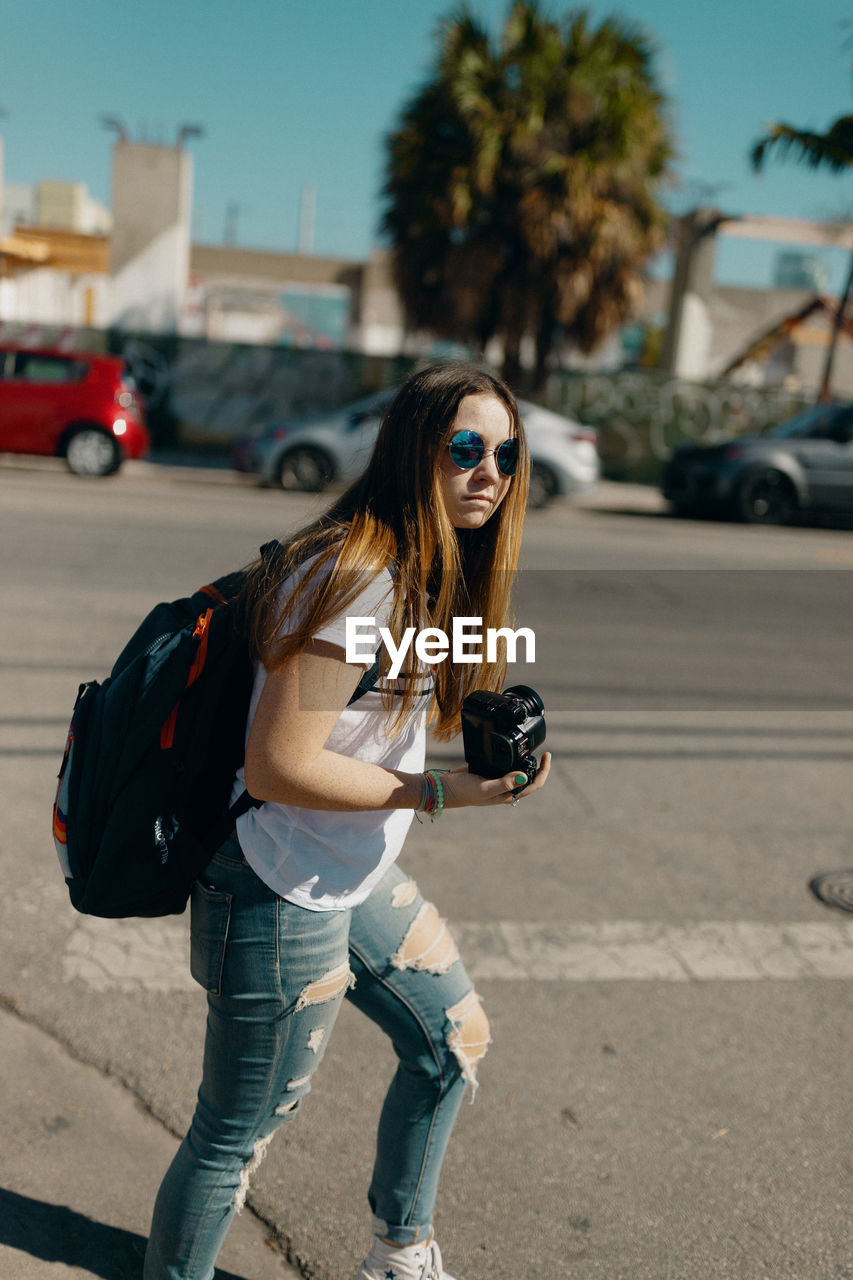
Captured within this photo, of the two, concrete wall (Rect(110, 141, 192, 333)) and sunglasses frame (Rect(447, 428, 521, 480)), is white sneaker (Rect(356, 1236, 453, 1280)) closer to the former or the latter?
sunglasses frame (Rect(447, 428, 521, 480))

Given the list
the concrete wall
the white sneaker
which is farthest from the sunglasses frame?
the concrete wall

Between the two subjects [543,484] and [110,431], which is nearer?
[110,431]

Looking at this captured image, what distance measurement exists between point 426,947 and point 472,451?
87cm

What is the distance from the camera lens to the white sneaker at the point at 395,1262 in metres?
2.06

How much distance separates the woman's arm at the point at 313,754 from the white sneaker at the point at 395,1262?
3.01 ft

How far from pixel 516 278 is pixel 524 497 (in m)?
18.0

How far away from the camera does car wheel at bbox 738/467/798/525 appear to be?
14.5 metres

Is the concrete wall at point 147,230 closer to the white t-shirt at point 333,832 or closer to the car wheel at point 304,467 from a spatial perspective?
the car wheel at point 304,467

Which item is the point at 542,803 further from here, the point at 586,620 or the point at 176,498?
the point at 176,498

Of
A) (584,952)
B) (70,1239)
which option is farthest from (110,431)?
(70,1239)

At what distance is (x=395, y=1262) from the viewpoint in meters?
2.06

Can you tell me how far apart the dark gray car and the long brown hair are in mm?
13376

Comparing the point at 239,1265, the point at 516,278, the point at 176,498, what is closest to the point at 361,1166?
the point at 239,1265

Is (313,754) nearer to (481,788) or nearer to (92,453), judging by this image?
(481,788)
